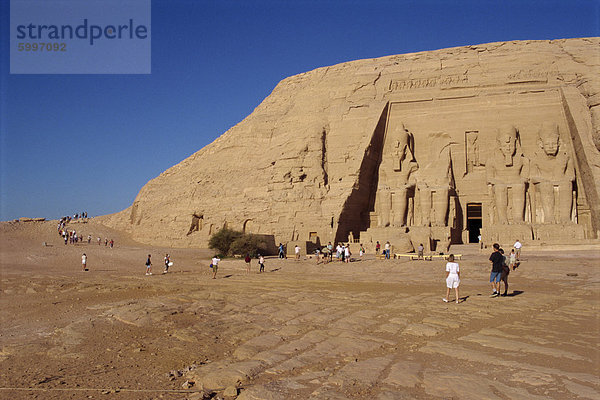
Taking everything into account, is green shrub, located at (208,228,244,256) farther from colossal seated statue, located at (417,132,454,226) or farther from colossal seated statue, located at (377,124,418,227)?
colossal seated statue, located at (417,132,454,226)

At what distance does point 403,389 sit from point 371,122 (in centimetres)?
2242

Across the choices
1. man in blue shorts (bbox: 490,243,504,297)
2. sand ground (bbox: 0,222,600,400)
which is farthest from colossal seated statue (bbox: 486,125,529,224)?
man in blue shorts (bbox: 490,243,504,297)

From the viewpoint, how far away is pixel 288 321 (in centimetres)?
713

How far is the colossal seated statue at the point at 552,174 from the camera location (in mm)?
21438

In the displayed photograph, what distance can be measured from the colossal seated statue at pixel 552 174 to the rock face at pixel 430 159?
5 cm

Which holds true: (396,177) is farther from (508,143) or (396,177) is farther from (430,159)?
(508,143)

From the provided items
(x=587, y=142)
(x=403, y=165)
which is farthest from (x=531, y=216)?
(x=403, y=165)

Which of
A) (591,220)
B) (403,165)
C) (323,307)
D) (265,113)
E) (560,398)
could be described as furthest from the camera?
(265,113)

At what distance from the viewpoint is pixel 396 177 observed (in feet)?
83.2

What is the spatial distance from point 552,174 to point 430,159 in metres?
5.91

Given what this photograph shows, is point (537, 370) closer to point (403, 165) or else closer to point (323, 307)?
point (323, 307)

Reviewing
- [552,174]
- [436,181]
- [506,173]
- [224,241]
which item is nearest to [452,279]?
[224,241]

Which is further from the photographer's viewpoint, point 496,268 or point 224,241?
point 224,241

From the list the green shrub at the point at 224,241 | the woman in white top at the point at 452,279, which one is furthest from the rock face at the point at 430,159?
the woman in white top at the point at 452,279
